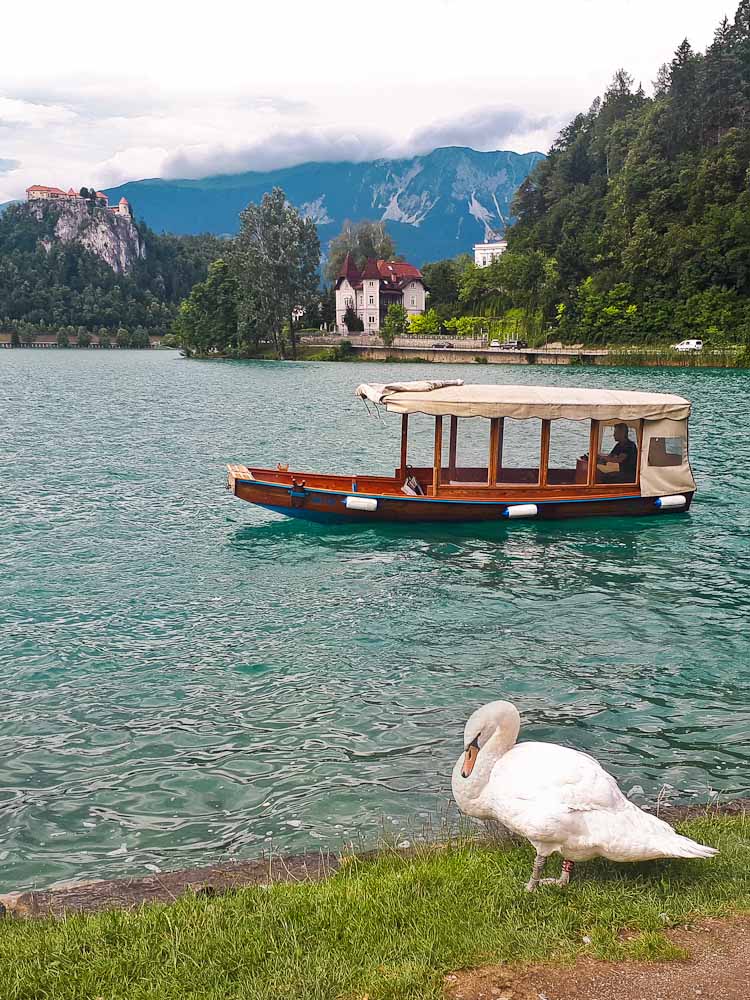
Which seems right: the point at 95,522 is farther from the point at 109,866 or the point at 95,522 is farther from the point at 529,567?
the point at 109,866

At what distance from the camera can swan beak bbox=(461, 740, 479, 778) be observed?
268 inches

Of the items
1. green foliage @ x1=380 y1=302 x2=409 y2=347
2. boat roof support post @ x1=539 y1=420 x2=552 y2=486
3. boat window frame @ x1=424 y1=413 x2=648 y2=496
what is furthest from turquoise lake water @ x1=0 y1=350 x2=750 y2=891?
green foliage @ x1=380 y1=302 x2=409 y2=347

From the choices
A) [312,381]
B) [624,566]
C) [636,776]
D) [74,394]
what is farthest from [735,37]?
[636,776]

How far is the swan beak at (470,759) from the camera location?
680 centimetres

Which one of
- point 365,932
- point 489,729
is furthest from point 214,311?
point 365,932

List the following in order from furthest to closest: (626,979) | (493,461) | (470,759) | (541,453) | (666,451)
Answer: (666,451)
(493,461)
(541,453)
(470,759)
(626,979)

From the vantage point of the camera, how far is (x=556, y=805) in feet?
20.5

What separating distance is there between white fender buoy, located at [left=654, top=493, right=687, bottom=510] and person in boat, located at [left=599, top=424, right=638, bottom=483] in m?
0.88

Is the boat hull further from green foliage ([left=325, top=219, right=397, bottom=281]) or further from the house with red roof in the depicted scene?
green foliage ([left=325, top=219, right=397, bottom=281])

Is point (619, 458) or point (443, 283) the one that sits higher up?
point (443, 283)

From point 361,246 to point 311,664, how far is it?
170 m

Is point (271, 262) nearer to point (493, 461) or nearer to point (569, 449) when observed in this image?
point (569, 449)

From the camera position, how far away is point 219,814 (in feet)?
30.5

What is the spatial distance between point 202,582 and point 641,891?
43.6 ft
